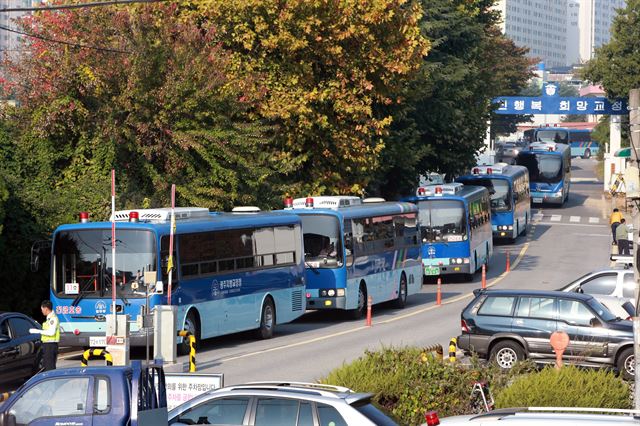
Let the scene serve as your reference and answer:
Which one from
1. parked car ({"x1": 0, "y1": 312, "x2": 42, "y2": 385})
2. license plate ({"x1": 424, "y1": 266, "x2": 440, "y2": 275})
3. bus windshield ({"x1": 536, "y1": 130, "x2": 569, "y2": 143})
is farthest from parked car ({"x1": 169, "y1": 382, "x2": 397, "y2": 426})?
bus windshield ({"x1": 536, "y1": 130, "x2": 569, "y2": 143})

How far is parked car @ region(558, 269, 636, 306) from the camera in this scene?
98.3ft

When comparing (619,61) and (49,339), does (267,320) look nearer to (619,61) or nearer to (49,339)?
(49,339)

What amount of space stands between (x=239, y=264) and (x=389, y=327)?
5519mm

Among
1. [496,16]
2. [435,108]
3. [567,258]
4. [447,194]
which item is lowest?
[567,258]

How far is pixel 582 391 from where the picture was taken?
624 inches

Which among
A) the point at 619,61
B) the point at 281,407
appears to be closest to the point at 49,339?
the point at 281,407

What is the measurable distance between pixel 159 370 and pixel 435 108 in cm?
4191

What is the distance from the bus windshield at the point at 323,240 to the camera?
32625 mm

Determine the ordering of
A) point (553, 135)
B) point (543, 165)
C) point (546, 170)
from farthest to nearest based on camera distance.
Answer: point (553, 135) < point (546, 170) < point (543, 165)

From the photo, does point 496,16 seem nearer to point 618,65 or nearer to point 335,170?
point 618,65

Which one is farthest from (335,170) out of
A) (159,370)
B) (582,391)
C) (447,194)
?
(159,370)

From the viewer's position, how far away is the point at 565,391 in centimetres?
1573

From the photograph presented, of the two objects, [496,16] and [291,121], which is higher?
[496,16]

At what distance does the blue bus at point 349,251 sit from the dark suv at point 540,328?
28.1ft
